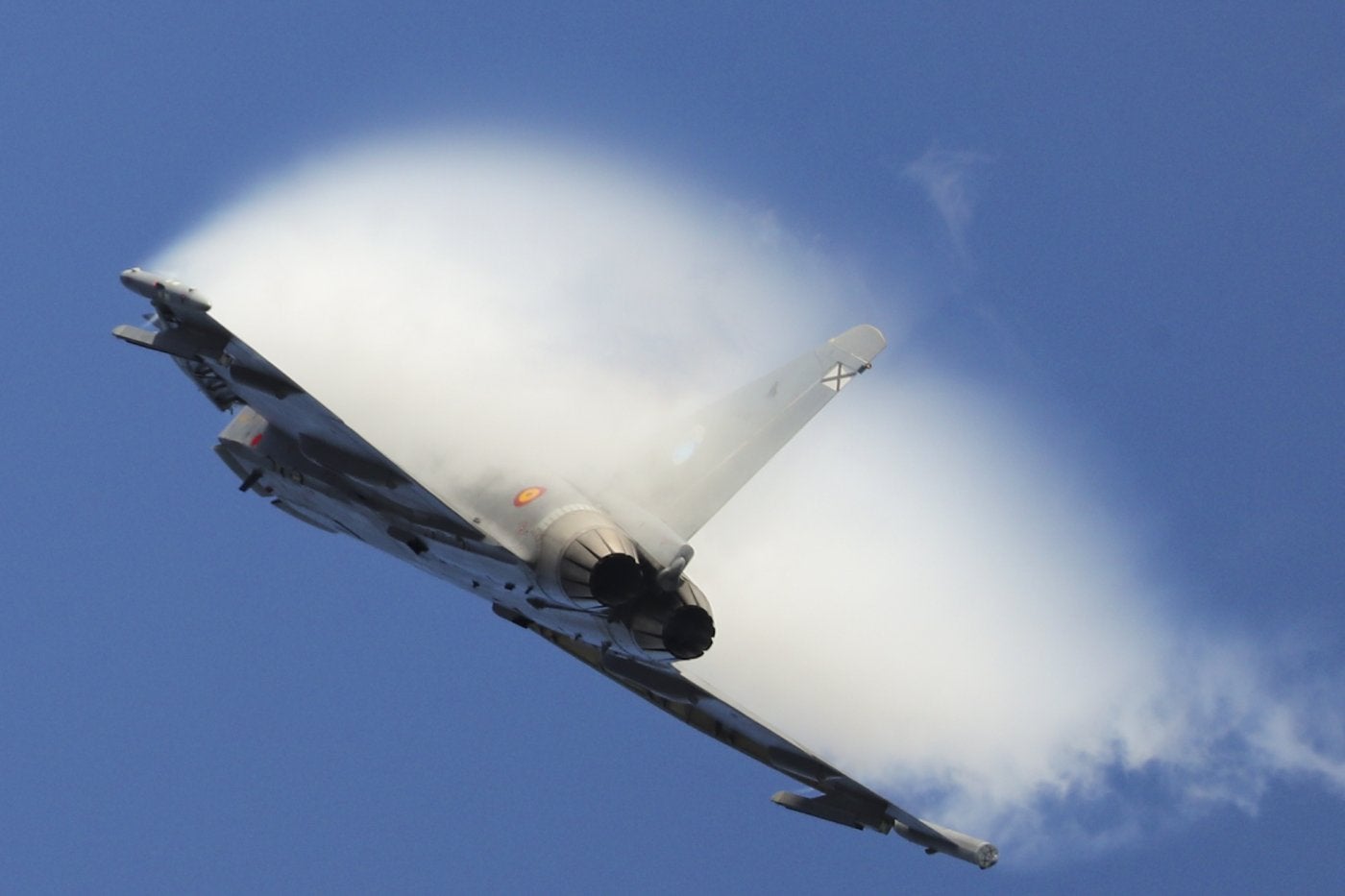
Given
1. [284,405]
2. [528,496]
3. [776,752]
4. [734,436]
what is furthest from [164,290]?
[776,752]

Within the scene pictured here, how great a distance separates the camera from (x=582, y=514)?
2527 centimetres

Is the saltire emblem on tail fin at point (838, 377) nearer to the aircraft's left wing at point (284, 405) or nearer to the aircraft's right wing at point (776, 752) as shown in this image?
the aircraft's right wing at point (776, 752)

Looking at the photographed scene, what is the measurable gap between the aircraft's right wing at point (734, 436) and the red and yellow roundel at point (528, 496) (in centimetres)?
154

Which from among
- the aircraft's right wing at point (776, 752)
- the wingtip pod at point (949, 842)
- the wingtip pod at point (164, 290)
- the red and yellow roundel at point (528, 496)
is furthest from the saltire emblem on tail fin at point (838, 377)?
the wingtip pod at point (164, 290)

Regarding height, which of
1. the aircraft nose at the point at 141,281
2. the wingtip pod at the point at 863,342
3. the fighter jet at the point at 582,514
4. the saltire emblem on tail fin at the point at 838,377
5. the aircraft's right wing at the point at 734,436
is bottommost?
the aircraft nose at the point at 141,281

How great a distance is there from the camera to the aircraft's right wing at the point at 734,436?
27.6 metres

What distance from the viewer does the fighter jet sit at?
977 inches

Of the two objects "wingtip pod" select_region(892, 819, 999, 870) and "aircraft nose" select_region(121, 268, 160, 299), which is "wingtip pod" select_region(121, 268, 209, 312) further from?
"wingtip pod" select_region(892, 819, 999, 870)

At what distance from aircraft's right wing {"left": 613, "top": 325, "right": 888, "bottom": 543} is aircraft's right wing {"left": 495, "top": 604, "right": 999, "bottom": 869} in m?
2.36

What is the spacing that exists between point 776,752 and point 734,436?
5208 mm

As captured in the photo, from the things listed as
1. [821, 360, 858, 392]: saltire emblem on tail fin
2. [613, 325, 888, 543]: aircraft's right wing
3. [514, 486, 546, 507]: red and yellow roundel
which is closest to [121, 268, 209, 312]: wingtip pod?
[514, 486, 546, 507]: red and yellow roundel

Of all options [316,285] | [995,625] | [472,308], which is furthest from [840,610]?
[316,285]

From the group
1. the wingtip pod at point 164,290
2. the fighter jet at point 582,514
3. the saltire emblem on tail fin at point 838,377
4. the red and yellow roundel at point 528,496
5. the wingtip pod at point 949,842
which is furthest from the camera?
the saltire emblem on tail fin at point 838,377

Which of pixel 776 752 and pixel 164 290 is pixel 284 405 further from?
pixel 776 752
